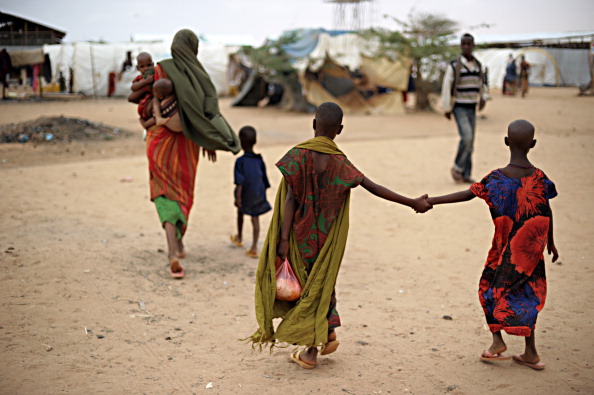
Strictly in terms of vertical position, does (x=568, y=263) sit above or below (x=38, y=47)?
below

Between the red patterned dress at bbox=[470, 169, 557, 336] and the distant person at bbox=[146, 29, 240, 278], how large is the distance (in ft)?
8.75

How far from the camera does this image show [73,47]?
28.2 m

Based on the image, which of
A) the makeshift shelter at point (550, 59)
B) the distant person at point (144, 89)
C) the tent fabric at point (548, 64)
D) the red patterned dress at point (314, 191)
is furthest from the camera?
the tent fabric at point (548, 64)

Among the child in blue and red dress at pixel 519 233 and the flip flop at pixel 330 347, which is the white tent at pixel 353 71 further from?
the flip flop at pixel 330 347

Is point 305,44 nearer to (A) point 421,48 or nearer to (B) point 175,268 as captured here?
(A) point 421,48

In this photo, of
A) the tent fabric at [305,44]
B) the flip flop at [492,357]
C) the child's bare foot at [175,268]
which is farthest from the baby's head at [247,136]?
the tent fabric at [305,44]

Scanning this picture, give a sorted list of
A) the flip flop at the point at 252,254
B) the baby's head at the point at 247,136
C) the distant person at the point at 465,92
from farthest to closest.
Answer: the distant person at the point at 465,92
the flip flop at the point at 252,254
the baby's head at the point at 247,136

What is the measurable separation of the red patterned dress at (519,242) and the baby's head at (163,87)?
2833mm

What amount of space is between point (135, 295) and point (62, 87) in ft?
88.3

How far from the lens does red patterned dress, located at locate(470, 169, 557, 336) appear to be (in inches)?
126

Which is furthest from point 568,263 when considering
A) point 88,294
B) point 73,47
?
point 73,47

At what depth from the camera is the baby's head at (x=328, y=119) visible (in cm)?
321

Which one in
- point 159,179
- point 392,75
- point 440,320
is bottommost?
point 440,320

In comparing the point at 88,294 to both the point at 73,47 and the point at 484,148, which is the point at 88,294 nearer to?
the point at 484,148
